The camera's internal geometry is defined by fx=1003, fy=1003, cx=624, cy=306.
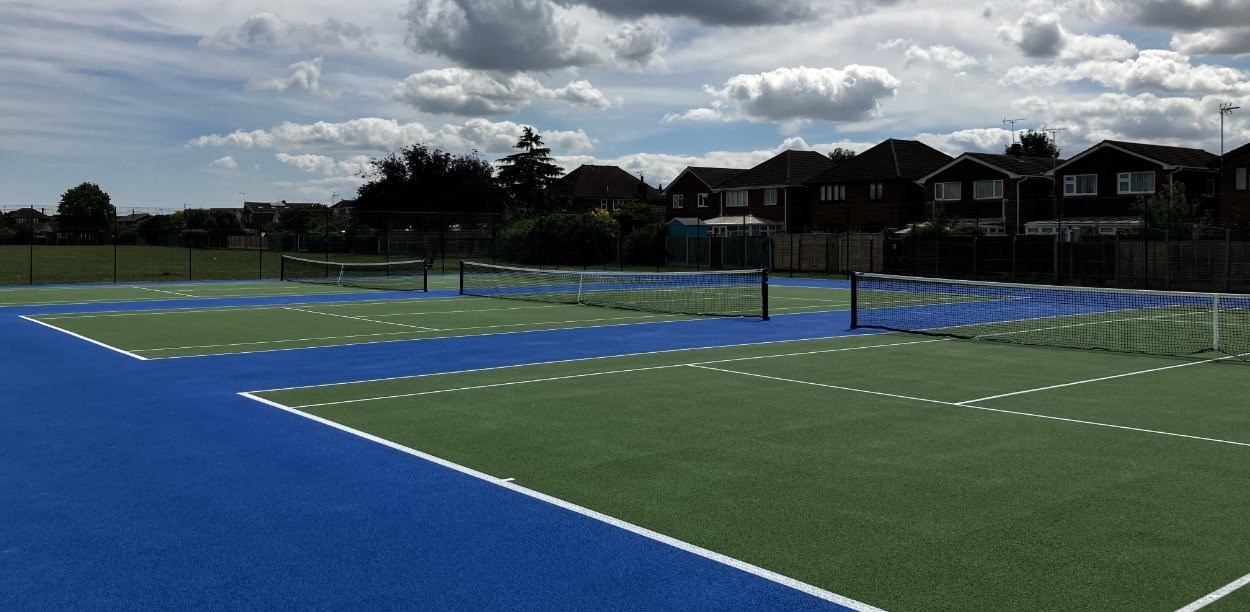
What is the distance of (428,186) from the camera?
253 feet

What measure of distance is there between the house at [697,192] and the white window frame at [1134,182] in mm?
31897

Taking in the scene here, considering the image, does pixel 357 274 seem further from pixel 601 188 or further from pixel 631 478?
pixel 601 188

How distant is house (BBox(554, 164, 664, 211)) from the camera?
119375 mm

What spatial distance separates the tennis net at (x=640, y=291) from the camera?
1041 inches

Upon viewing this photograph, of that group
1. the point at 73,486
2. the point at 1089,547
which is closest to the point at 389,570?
the point at 73,486

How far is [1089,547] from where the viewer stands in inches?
257

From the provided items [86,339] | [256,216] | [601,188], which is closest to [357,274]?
[86,339]

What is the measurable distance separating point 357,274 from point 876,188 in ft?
127

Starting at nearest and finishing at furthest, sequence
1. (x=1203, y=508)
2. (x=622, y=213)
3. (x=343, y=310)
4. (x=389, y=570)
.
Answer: (x=389, y=570), (x=1203, y=508), (x=343, y=310), (x=622, y=213)

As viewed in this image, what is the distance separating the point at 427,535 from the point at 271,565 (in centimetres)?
105

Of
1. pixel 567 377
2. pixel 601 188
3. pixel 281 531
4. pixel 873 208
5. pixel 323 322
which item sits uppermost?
pixel 601 188

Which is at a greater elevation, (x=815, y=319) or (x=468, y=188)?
(x=468, y=188)

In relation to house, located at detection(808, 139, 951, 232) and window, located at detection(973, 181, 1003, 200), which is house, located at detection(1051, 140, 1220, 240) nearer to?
window, located at detection(973, 181, 1003, 200)

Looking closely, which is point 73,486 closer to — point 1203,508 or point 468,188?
point 1203,508
